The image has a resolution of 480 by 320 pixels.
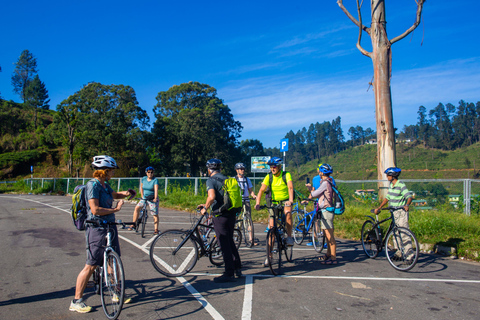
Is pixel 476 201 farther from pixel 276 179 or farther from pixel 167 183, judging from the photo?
pixel 167 183

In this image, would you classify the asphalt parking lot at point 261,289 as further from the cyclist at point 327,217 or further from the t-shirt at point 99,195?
the t-shirt at point 99,195

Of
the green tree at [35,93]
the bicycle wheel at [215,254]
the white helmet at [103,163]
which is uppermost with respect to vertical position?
the green tree at [35,93]

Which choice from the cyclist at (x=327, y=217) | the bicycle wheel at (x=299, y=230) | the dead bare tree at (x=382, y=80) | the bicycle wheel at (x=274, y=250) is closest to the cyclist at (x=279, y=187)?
the cyclist at (x=327, y=217)

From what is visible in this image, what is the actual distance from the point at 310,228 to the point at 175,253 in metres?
3.71

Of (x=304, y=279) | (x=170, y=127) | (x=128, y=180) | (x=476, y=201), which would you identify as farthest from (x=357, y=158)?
(x=304, y=279)

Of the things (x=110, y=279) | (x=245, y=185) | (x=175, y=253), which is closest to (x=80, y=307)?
(x=110, y=279)

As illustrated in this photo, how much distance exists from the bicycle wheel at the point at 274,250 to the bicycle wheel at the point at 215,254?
1.04 meters

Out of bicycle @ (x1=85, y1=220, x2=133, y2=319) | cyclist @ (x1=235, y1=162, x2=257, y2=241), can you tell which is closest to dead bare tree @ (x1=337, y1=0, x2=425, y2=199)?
cyclist @ (x1=235, y1=162, x2=257, y2=241)

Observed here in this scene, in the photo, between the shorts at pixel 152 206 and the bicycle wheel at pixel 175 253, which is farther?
the shorts at pixel 152 206

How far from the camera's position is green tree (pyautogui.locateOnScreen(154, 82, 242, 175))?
49.1 meters

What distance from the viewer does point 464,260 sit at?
24.9 feet

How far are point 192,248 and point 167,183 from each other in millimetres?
16369

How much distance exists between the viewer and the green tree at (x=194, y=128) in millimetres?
49125

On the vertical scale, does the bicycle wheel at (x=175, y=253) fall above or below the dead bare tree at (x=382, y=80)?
below
